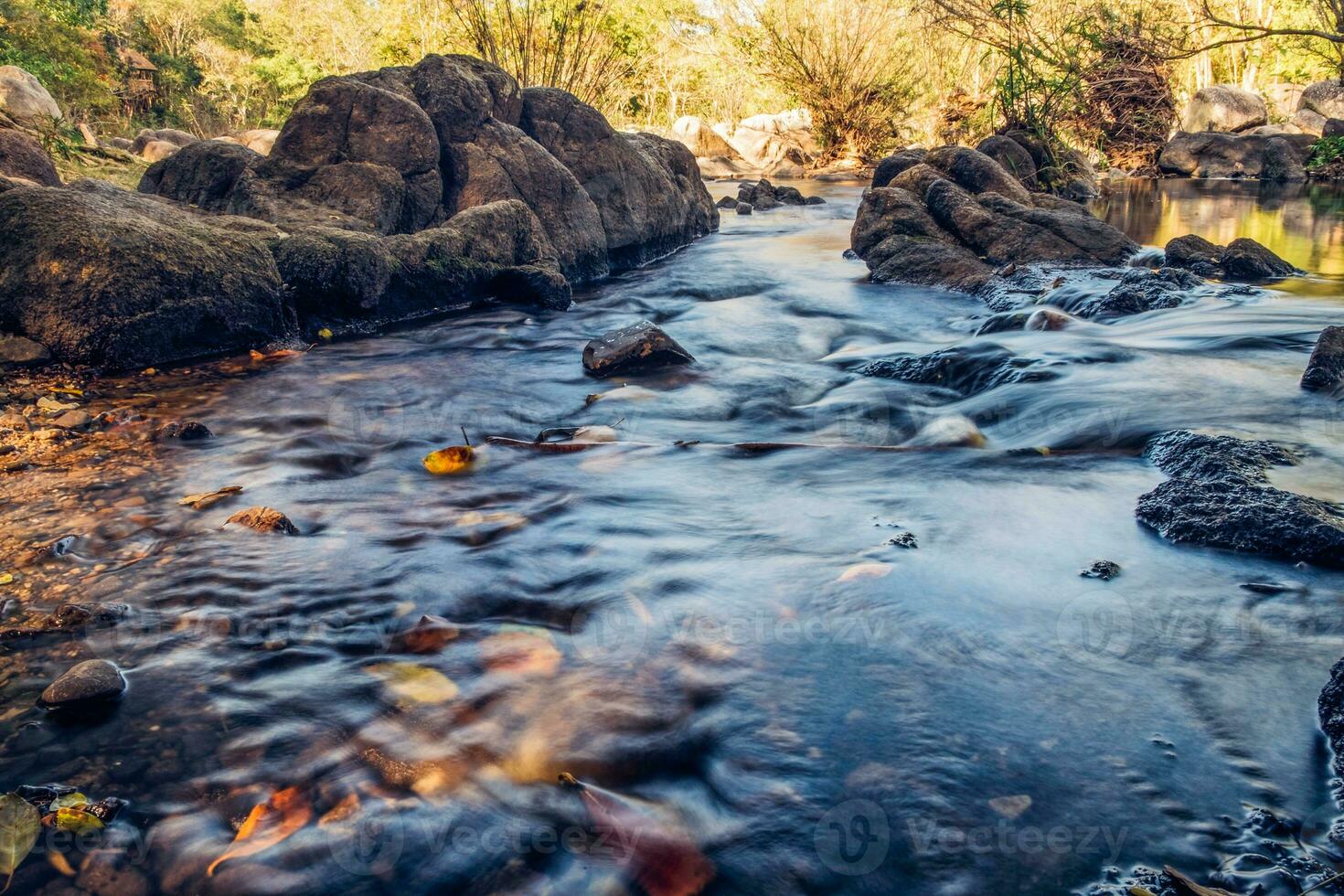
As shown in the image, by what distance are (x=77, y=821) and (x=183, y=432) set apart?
270cm

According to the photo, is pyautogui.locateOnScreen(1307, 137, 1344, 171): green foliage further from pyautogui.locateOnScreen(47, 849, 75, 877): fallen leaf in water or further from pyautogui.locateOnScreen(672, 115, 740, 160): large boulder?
pyautogui.locateOnScreen(47, 849, 75, 877): fallen leaf in water

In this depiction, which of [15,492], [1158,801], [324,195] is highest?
[324,195]

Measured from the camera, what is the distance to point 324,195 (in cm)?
739

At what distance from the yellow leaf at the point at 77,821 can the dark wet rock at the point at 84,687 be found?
1.26ft

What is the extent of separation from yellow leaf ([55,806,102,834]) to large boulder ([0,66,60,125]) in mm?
14182

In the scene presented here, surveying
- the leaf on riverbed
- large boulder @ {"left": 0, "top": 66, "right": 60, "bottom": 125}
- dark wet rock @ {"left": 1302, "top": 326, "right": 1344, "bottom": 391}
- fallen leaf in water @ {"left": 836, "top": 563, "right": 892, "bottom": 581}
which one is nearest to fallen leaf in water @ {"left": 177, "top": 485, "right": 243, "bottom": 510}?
the leaf on riverbed

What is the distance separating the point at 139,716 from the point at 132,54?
33904 millimetres

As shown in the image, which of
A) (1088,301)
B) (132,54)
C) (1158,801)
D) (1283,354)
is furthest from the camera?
(132,54)

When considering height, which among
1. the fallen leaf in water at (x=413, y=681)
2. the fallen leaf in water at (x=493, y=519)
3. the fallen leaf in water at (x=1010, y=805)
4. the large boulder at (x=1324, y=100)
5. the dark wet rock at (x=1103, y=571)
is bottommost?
the fallen leaf in water at (x=1010, y=805)

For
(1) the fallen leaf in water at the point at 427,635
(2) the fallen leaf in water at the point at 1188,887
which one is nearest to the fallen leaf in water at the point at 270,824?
(1) the fallen leaf in water at the point at 427,635

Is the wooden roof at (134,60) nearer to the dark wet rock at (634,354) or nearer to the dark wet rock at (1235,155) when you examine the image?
the dark wet rock at (634,354)

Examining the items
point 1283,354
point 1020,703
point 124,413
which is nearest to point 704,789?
point 1020,703

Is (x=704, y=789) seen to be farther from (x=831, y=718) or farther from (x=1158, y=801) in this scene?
(x=1158, y=801)

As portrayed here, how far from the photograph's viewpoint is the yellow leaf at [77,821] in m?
1.70
